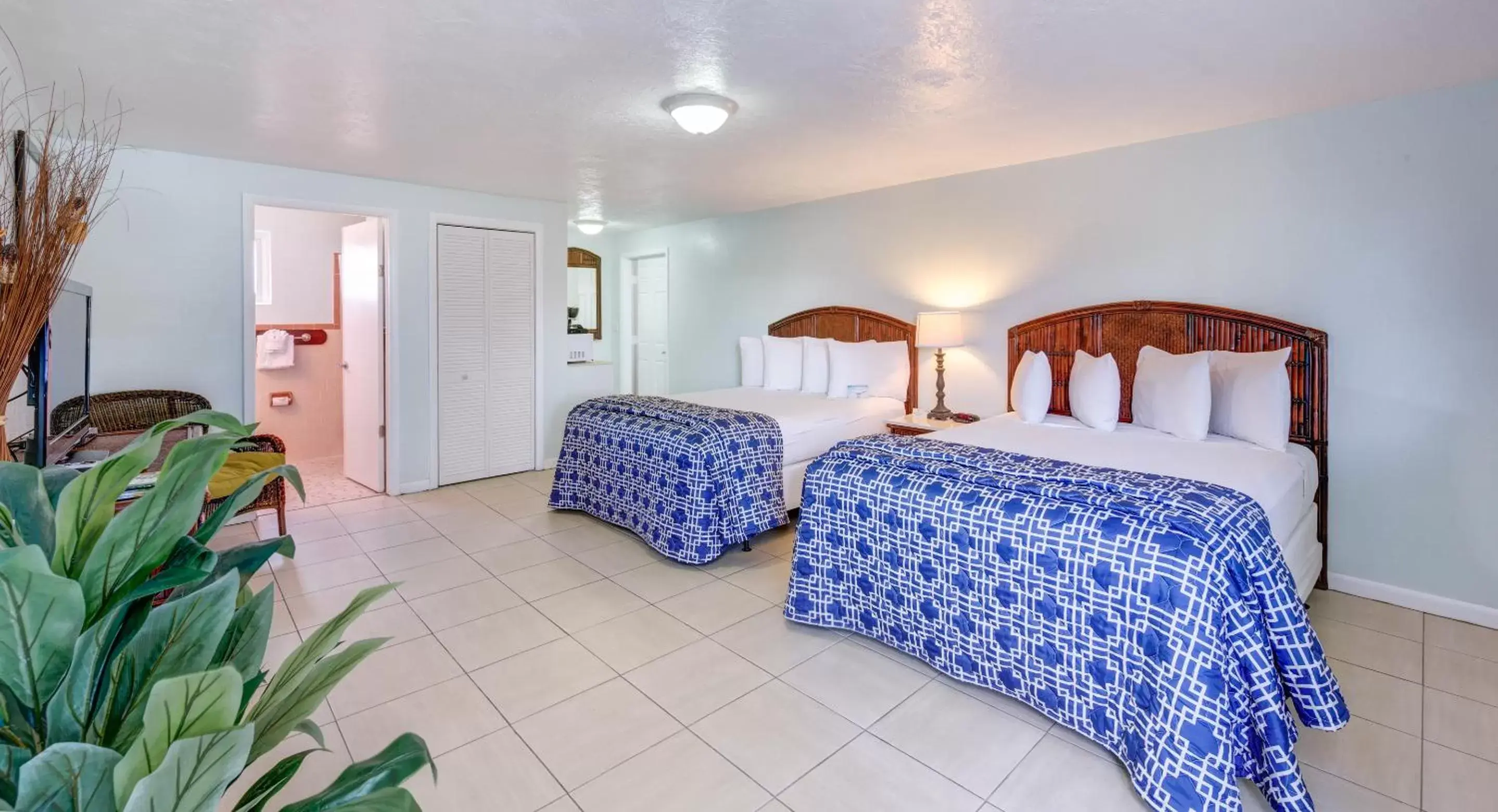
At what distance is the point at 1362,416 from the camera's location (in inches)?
129

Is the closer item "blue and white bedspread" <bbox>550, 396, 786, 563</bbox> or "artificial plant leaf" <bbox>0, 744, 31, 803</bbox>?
"artificial plant leaf" <bbox>0, 744, 31, 803</bbox>

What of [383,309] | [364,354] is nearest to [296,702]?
[383,309]

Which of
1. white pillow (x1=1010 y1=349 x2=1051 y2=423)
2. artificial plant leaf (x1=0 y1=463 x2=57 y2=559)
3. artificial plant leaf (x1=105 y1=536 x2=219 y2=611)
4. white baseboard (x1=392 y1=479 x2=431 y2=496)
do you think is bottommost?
white baseboard (x1=392 y1=479 x2=431 y2=496)

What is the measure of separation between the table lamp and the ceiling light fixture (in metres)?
2.06

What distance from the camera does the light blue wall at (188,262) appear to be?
12.9ft

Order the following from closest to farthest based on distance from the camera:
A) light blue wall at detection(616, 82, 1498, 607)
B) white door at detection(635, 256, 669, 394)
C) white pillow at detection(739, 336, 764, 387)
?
light blue wall at detection(616, 82, 1498, 607) → white pillow at detection(739, 336, 764, 387) → white door at detection(635, 256, 669, 394)

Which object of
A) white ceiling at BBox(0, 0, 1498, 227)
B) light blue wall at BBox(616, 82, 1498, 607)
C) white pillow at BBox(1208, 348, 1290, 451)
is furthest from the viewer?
white pillow at BBox(1208, 348, 1290, 451)

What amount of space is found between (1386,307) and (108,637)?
4.36 m

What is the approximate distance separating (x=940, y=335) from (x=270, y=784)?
4263 mm

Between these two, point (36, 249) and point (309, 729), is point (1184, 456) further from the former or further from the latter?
point (36, 249)

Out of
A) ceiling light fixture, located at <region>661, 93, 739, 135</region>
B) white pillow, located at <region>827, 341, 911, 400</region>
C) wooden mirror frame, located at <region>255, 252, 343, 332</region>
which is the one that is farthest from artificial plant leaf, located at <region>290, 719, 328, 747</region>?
wooden mirror frame, located at <region>255, 252, 343, 332</region>

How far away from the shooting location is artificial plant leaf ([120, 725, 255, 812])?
53cm

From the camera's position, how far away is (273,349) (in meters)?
5.93

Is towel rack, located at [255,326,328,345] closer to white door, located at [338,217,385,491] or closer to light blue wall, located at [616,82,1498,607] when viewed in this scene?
white door, located at [338,217,385,491]
